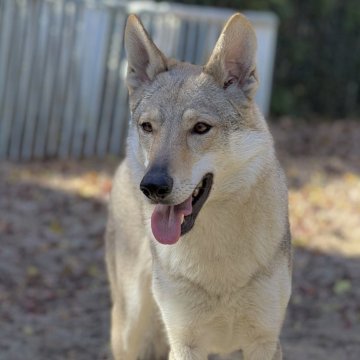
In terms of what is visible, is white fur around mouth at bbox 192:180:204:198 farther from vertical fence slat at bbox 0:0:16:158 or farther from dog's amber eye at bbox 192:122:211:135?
vertical fence slat at bbox 0:0:16:158

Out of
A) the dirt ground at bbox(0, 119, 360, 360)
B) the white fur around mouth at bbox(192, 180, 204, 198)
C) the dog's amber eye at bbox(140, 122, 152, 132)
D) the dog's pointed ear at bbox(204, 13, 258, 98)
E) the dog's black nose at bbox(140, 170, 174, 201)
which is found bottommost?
the dirt ground at bbox(0, 119, 360, 360)

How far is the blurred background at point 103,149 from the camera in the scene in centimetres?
659

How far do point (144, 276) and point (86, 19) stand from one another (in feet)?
20.4

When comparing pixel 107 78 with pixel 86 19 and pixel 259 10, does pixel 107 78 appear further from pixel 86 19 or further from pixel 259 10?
pixel 259 10

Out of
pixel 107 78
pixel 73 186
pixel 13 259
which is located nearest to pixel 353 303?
pixel 13 259

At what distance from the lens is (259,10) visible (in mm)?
12609

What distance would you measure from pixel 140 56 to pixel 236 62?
0.55m

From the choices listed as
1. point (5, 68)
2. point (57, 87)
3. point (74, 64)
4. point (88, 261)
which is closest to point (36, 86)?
point (57, 87)

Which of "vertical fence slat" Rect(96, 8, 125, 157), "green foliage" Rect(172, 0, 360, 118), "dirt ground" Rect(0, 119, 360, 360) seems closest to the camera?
"dirt ground" Rect(0, 119, 360, 360)

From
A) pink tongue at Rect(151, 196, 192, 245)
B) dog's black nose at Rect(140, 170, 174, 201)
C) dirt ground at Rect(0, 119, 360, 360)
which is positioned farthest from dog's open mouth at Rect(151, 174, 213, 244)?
dirt ground at Rect(0, 119, 360, 360)

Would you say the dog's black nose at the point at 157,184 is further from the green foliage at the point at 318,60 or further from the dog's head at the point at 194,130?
the green foliage at the point at 318,60

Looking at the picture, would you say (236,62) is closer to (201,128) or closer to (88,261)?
(201,128)

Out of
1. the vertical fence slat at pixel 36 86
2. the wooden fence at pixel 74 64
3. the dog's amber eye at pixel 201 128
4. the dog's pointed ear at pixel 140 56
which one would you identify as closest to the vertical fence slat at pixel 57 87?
the wooden fence at pixel 74 64

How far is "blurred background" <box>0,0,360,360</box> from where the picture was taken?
21.6 ft
